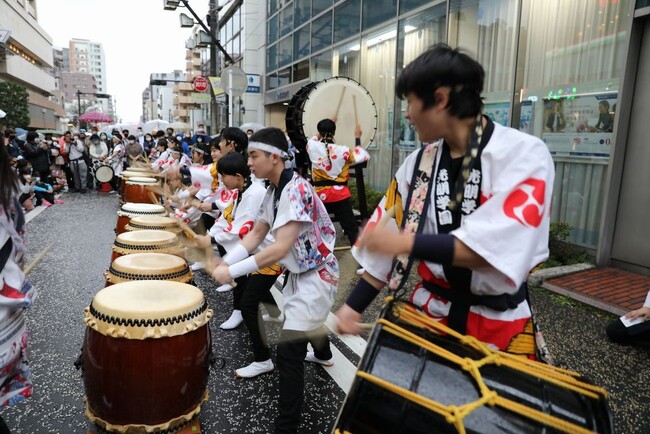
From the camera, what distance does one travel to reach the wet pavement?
8.79ft

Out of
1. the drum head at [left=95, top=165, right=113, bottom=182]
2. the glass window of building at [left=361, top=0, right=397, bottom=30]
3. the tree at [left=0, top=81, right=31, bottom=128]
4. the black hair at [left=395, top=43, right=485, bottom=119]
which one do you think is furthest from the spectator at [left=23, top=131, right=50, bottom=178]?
the tree at [left=0, top=81, right=31, bottom=128]

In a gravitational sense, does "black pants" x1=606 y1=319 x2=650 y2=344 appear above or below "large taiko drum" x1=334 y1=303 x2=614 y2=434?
below

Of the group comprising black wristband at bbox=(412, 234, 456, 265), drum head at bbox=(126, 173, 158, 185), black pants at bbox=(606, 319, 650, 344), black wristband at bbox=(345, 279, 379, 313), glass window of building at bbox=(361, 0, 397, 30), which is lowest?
black pants at bbox=(606, 319, 650, 344)

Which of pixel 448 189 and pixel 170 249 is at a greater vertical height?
pixel 448 189

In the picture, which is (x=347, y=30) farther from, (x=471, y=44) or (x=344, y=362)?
(x=344, y=362)

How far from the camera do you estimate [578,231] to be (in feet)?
18.8

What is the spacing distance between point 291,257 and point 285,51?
15.3 meters

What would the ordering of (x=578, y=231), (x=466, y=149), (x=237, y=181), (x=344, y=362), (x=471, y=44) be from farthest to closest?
(x=471, y=44) → (x=578, y=231) → (x=237, y=181) → (x=344, y=362) → (x=466, y=149)

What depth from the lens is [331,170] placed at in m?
5.58

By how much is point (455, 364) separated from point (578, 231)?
529 cm

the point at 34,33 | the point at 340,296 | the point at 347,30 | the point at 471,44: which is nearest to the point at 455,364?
the point at 340,296

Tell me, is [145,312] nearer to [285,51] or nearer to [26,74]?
[285,51]

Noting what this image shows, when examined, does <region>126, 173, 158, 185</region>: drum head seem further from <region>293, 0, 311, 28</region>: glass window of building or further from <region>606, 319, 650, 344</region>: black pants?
<region>293, 0, 311, 28</region>: glass window of building

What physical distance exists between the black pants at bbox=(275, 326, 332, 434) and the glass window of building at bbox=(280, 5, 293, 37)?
1509cm
